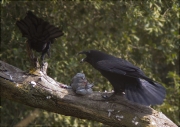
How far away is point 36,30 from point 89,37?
82.7 inches

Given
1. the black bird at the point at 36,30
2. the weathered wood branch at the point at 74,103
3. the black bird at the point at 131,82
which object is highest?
the black bird at the point at 36,30

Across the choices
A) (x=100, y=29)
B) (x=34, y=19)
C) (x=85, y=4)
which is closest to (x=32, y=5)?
(x=85, y=4)

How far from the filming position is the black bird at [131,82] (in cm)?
304

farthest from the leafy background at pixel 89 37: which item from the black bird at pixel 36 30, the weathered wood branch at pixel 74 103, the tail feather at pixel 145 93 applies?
the tail feather at pixel 145 93

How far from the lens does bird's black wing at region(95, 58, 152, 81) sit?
122 inches

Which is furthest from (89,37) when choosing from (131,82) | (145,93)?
(145,93)

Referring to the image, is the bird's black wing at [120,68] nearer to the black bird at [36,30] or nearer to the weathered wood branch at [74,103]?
the weathered wood branch at [74,103]

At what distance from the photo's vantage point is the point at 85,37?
226 inches

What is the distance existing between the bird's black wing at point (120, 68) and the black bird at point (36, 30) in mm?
639

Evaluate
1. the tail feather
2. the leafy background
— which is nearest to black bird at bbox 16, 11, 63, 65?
the leafy background

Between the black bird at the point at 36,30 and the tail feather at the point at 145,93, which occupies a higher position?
the black bird at the point at 36,30

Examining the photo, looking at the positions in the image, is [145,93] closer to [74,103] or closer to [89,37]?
[74,103]

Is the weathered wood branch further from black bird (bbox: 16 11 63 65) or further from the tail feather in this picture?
black bird (bbox: 16 11 63 65)

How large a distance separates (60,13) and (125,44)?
3.51 feet
